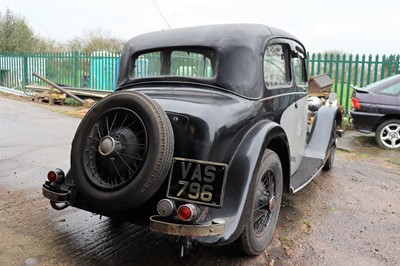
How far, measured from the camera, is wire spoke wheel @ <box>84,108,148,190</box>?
2744 mm

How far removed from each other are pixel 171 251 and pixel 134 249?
329 millimetres

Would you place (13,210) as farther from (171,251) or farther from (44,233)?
(171,251)

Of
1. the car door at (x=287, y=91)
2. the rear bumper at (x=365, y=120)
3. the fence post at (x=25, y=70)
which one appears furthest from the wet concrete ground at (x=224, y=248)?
the fence post at (x=25, y=70)

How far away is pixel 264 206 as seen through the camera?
3.25 metres

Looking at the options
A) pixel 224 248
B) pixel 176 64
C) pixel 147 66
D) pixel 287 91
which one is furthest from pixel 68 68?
pixel 224 248

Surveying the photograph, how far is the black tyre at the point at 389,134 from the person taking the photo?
25.0ft

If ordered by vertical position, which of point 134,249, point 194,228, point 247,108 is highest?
point 247,108

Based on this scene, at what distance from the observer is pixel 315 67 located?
412 inches

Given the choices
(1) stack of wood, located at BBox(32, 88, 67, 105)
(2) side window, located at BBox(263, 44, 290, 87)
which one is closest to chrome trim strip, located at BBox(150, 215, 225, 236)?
(2) side window, located at BBox(263, 44, 290, 87)

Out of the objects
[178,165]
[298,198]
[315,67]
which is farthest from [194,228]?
[315,67]

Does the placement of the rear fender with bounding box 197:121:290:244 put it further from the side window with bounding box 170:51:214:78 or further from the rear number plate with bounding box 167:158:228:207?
the side window with bounding box 170:51:214:78

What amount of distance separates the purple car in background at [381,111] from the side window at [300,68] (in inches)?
135

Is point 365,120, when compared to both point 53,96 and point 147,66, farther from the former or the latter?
point 53,96

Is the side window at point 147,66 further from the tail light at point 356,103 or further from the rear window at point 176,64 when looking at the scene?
the tail light at point 356,103
